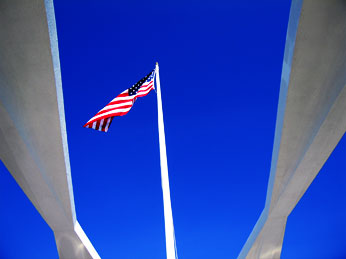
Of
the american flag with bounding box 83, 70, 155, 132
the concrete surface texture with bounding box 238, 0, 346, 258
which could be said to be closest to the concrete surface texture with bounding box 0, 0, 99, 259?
the american flag with bounding box 83, 70, 155, 132

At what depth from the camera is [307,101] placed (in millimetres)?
6633

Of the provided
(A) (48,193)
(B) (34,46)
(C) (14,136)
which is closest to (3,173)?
(A) (48,193)

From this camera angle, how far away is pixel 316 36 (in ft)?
18.0

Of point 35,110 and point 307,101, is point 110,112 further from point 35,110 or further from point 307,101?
point 307,101

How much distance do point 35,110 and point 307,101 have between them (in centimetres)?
535

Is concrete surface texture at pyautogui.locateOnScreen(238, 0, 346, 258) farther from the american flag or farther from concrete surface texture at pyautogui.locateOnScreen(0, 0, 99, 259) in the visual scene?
concrete surface texture at pyautogui.locateOnScreen(0, 0, 99, 259)

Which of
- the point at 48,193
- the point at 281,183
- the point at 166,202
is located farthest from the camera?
the point at 281,183

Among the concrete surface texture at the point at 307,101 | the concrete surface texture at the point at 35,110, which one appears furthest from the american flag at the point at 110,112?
the concrete surface texture at the point at 307,101

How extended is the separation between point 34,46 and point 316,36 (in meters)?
4.64

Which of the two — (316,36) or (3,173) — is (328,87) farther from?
(3,173)

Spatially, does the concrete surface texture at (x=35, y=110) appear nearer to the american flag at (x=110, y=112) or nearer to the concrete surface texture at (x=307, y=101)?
the american flag at (x=110, y=112)

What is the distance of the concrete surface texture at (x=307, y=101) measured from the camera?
5.40 meters

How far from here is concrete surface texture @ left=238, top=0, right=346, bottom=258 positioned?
17.7ft

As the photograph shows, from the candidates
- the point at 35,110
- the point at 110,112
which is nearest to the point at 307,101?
the point at 110,112
